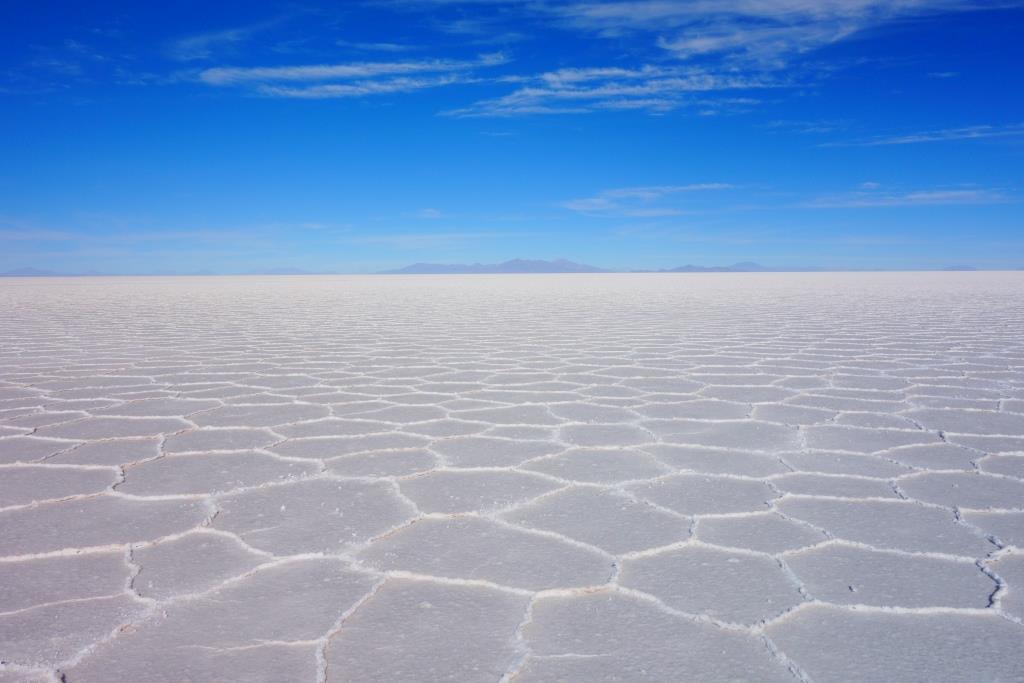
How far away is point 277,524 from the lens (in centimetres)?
189

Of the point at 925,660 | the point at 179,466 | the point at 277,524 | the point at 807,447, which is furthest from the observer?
the point at 807,447

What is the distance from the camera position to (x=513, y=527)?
187cm

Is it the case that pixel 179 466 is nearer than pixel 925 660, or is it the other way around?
pixel 925 660

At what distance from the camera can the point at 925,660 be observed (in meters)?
1.25

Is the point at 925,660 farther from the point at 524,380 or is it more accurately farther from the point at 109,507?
the point at 524,380

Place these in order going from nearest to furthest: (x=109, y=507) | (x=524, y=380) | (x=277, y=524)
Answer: (x=277, y=524), (x=109, y=507), (x=524, y=380)

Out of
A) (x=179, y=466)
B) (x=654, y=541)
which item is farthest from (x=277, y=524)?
(x=654, y=541)

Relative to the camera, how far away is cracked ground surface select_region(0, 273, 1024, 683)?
1290 mm

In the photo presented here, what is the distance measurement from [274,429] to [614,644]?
201cm

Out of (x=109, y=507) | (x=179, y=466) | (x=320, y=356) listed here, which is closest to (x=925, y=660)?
(x=109, y=507)

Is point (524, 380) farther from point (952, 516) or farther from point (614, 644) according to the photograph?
point (614, 644)

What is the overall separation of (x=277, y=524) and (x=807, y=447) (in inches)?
74.5

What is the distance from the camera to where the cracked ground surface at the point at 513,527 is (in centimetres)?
129

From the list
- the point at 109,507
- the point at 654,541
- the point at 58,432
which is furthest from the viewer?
the point at 58,432
